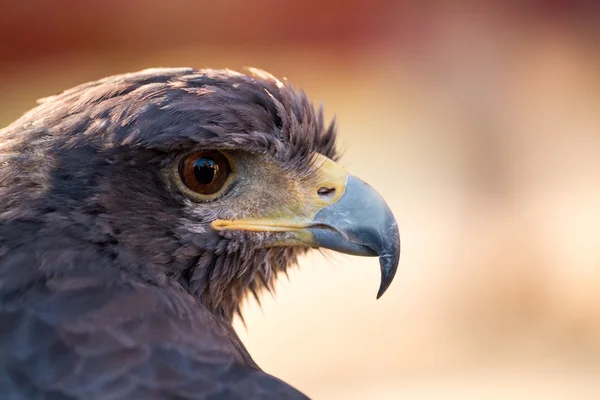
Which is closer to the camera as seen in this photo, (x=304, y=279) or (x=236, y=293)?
(x=236, y=293)

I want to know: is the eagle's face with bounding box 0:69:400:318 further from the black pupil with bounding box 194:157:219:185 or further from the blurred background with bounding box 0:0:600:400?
the blurred background with bounding box 0:0:600:400

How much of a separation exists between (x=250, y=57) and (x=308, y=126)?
696cm

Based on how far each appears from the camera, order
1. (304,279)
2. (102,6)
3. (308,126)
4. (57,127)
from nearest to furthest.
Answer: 1. (57,127)
2. (308,126)
3. (102,6)
4. (304,279)

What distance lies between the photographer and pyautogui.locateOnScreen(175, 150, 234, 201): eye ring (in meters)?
Result: 2.57

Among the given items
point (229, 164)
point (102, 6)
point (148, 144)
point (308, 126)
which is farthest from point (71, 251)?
point (102, 6)

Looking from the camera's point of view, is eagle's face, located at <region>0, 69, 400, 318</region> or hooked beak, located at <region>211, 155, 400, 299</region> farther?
hooked beak, located at <region>211, 155, 400, 299</region>

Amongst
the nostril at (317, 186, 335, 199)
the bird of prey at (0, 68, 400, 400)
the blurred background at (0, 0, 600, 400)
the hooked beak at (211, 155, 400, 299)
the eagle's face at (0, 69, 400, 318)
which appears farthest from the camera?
the blurred background at (0, 0, 600, 400)

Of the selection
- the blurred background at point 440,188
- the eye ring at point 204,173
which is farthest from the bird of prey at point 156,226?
the blurred background at point 440,188

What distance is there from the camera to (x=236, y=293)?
9.47ft

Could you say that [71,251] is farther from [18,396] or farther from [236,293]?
[236,293]

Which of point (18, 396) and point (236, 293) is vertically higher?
point (236, 293)

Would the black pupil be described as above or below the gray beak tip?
above

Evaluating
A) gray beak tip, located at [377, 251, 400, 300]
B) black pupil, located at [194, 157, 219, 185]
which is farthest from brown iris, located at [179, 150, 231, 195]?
gray beak tip, located at [377, 251, 400, 300]

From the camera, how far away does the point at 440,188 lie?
35.5ft
